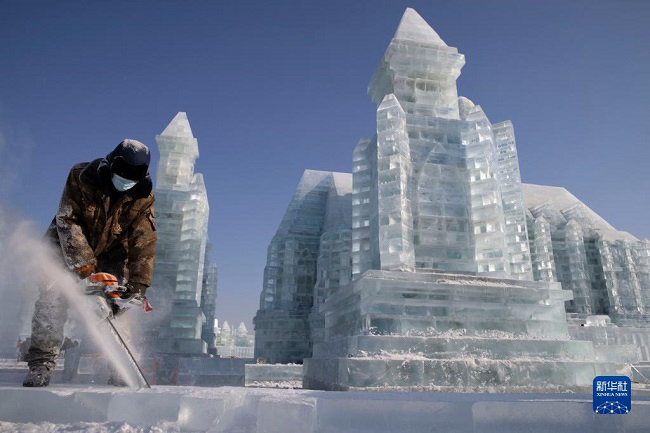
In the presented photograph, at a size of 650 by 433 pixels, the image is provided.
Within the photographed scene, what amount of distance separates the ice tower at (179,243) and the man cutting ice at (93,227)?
24.7ft

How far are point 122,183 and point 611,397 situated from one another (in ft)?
13.6

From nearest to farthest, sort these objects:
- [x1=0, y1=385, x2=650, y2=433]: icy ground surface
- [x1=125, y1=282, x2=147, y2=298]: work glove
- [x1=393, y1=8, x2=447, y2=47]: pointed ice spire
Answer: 1. [x1=0, y1=385, x2=650, y2=433]: icy ground surface
2. [x1=125, y1=282, x2=147, y2=298]: work glove
3. [x1=393, y1=8, x2=447, y2=47]: pointed ice spire

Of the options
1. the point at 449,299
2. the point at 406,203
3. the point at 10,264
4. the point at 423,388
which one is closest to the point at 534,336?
the point at 449,299

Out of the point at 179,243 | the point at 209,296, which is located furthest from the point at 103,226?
the point at 209,296

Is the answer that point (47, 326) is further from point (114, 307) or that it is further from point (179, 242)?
point (179, 242)

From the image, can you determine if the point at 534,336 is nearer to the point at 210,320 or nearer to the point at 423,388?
the point at 423,388

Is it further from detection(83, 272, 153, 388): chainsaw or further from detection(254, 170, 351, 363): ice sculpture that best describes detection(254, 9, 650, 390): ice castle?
detection(254, 170, 351, 363): ice sculpture

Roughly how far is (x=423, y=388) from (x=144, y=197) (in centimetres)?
389

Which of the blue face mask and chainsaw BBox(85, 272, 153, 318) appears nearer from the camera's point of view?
chainsaw BBox(85, 272, 153, 318)

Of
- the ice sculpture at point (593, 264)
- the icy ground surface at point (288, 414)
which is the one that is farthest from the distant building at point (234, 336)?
the icy ground surface at point (288, 414)

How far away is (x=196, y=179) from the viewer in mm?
14148

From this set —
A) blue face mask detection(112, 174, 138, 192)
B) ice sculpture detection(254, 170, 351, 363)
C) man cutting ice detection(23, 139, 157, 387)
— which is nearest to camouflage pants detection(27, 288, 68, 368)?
man cutting ice detection(23, 139, 157, 387)

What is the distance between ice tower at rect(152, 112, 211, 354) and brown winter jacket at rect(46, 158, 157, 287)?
24.6 feet

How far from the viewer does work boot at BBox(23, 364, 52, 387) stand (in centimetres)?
327
